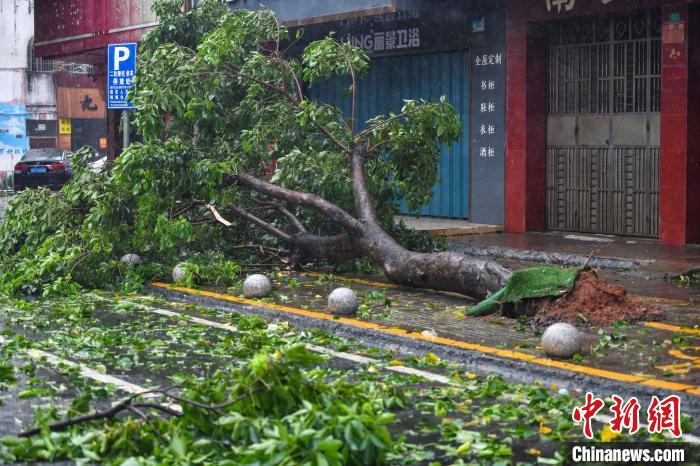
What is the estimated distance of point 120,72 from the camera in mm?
17656

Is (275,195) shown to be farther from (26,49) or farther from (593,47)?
(26,49)

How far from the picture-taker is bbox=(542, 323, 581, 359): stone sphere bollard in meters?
8.16

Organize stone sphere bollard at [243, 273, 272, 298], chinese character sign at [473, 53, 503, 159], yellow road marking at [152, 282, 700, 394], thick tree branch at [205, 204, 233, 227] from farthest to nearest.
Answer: chinese character sign at [473, 53, 503, 159] < thick tree branch at [205, 204, 233, 227] < stone sphere bollard at [243, 273, 272, 298] < yellow road marking at [152, 282, 700, 394]

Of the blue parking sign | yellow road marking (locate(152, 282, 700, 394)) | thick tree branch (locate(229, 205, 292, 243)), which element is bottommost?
yellow road marking (locate(152, 282, 700, 394))

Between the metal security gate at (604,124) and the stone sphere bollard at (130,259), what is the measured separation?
7883mm

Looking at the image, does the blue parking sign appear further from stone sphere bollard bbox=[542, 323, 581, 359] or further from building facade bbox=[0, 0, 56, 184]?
building facade bbox=[0, 0, 56, 184]

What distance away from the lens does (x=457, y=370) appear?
8.27 meters

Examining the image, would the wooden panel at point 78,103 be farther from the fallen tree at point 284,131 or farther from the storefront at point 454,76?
the fallen tree at point 284,131

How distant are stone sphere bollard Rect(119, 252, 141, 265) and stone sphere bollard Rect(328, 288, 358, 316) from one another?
3.70 meters

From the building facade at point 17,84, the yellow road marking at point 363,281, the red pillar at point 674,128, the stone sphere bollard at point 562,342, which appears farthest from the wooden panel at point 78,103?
the stone sphere bollard at point 562,342

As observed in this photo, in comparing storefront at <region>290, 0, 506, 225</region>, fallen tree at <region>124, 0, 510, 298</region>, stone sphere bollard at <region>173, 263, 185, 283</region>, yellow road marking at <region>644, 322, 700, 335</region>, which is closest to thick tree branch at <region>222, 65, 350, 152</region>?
fallen tree at <region>124, 0, 510, 298</region>

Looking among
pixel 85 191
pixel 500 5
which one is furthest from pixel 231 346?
pixel 500 5

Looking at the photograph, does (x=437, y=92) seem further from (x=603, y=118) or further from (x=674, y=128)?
(x=674, y=128)

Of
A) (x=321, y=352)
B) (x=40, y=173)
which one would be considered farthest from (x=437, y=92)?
(x=40, y=173)
